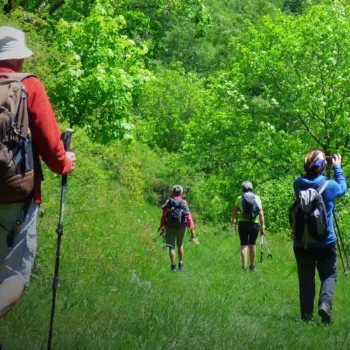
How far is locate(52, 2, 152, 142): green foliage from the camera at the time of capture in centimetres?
1306

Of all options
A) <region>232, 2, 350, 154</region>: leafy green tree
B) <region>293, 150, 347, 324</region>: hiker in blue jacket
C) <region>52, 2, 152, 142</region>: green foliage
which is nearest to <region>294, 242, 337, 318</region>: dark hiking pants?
<region>293, 150, 347, 324</region>: hiker in blue jacket

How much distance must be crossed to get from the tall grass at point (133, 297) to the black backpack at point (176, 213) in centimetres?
45

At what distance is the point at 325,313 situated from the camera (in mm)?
7363

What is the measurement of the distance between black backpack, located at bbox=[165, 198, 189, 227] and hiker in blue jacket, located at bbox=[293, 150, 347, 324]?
5035 millimetres

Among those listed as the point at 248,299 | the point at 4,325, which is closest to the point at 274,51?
the point at 248,299

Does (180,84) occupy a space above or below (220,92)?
below

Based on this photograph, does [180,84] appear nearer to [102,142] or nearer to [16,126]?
[102,142]

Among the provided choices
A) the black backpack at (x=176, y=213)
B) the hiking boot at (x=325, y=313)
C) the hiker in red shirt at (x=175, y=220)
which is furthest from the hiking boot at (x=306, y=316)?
the black backpack at (x=176, y=213)

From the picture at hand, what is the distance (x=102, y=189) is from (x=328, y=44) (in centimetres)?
1762

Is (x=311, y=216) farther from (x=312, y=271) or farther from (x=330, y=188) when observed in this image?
(x=312, y=271)

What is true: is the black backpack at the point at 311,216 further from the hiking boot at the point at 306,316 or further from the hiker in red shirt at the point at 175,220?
the hiker in red shirt at the point at 175,220

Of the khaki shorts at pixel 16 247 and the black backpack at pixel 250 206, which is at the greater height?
the khaki shorts at pixel 16 247

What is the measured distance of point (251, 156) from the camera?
28594mm

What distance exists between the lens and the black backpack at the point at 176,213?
12703mm
